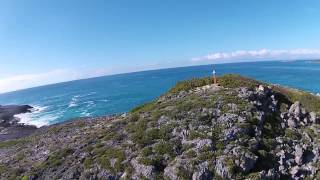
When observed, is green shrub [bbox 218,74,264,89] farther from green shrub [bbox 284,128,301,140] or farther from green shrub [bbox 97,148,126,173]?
green shrub [bbox 97,148,126,173]

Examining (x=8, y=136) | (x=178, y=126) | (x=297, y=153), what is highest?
(x=178, y=126)

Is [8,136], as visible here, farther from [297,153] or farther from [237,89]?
[297,153]

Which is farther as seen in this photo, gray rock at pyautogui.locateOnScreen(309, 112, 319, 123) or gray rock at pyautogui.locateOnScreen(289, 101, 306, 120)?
gray rock at pyautogui.locateOnScreen(289, 101, 306, 120)

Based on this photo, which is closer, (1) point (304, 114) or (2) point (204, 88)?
(1) point (304, 114)

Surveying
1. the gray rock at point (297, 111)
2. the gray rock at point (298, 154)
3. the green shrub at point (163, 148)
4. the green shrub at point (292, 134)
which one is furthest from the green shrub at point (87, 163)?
the gray rock at point (297, 111)

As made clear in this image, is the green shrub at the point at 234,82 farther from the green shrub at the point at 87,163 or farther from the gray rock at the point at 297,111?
the green shrub at the point at 87,163

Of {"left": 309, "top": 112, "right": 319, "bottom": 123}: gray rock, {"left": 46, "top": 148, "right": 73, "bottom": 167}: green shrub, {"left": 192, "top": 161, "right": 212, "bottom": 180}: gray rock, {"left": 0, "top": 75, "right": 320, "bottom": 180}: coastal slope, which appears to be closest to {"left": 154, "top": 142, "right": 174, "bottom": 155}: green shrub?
{"left": 0, "top": 75, "right": 320, "bottom": 180}: coastal slope

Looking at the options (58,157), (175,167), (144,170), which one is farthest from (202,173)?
(58,157)

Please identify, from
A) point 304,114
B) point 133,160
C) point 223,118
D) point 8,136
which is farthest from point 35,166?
point 8,136

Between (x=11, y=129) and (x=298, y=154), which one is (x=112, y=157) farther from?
(x=11, y=129)
